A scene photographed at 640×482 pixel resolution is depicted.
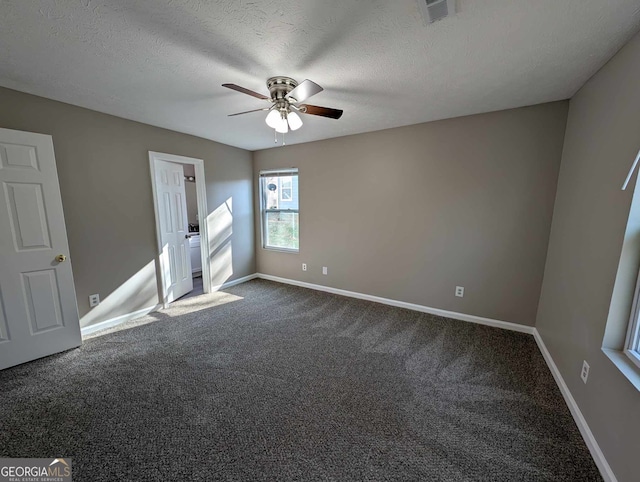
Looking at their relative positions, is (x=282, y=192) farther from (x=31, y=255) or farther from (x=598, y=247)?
(x=598, y=247)

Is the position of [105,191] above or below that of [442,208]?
above

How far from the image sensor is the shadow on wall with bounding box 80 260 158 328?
9.04 ft

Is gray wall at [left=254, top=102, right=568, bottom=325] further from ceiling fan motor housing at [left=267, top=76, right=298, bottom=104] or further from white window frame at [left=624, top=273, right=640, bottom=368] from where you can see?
ceiling fan motor housing at [left=267, top=76, right=298, bottom=104]

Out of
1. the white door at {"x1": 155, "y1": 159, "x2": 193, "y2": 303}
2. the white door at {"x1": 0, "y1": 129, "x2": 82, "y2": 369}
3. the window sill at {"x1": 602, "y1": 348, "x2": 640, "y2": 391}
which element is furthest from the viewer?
the white door at {"x1": 155, "y1": 159, "x2": 193, "y2": 303}

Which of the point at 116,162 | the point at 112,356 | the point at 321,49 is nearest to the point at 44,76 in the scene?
the point at 116,162

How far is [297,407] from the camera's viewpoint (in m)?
1.73

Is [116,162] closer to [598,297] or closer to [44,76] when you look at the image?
[44,76]

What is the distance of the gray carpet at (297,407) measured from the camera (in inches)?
53.0

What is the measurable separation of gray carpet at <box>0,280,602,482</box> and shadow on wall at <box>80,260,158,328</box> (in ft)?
1.00

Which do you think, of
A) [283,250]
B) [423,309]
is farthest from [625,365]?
[283,250]

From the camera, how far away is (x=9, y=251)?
6.72 feet

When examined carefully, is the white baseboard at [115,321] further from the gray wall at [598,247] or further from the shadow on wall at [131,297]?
the gray wall at [598,247]

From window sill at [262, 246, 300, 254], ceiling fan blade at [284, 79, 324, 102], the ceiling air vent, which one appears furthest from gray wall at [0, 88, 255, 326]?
the ceiling air vent

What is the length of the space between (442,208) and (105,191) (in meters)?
3.95
